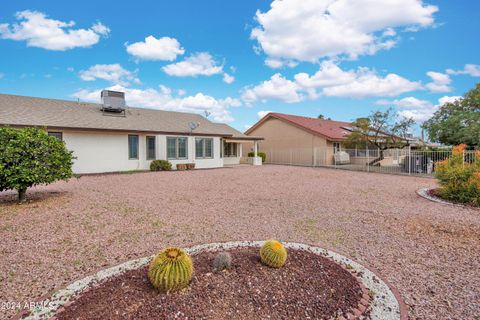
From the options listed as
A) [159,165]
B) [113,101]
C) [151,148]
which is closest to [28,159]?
[159,165]

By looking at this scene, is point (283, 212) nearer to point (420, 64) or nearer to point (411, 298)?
point (411, 298)

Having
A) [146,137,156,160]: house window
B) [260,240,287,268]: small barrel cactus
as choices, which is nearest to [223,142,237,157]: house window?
[146,137,156,160]: house window

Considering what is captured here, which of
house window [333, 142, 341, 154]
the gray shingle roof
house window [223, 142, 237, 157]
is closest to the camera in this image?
the gray shingle roof

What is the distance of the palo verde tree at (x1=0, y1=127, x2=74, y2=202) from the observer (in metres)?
6.93

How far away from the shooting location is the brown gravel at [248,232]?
130 inches

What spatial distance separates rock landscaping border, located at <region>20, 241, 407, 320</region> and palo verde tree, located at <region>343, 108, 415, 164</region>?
1931cm

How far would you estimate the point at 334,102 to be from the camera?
2530 centimetres

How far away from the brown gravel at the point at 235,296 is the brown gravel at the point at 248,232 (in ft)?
2.81

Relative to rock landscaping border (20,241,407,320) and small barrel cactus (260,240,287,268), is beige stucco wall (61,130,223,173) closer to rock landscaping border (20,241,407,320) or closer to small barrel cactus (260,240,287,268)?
rock landscaping border (20,241,407,320)

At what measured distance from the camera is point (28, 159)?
722 centimetres

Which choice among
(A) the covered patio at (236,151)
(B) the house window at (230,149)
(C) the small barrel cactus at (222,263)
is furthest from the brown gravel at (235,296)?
(B) the house window at (230,149)

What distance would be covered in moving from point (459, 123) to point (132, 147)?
24.3 m

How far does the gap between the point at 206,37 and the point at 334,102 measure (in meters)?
14.8

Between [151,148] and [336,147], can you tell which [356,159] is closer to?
[336,147]
